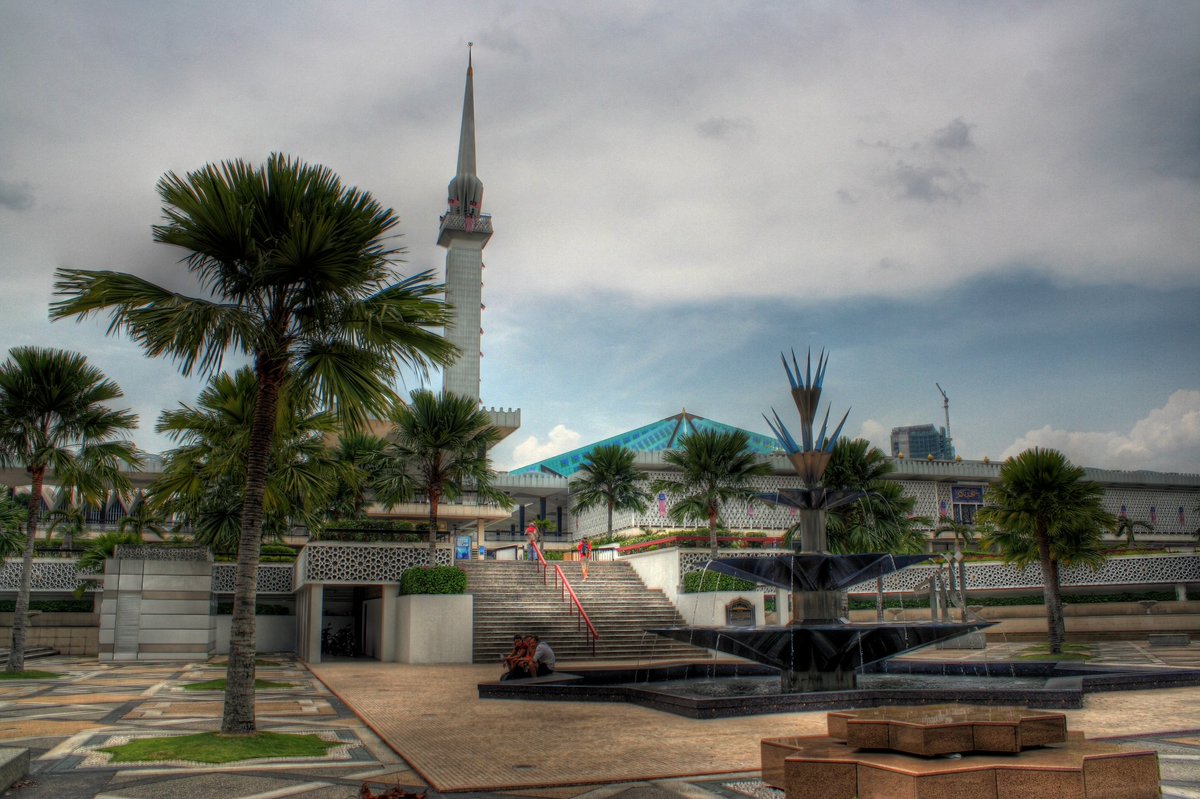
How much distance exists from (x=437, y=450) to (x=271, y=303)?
1338 cm

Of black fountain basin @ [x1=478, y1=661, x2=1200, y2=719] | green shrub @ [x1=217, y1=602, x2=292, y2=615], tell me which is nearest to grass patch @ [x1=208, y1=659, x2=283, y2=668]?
green shrub @ [x1=217, y1=602, x2=292, y2=615]

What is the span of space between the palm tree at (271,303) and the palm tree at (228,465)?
2.44m

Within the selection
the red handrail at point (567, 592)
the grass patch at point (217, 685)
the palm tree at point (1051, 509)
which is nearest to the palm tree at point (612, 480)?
the red handrail at point (567, 592)

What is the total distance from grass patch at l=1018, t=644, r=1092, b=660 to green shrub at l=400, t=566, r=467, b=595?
1283cm

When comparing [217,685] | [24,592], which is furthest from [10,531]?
[217,685]

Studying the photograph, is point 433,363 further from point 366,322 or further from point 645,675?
point 645,675

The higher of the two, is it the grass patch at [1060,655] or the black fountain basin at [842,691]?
the black fountain basin at [842,691]

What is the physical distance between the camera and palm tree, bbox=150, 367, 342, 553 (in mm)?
13922

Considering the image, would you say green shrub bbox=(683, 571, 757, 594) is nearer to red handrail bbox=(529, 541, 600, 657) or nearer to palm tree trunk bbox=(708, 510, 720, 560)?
palm tree trunk bbox=(708, 510, 720, 560)

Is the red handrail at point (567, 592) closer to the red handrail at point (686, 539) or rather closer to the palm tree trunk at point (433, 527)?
the red handrail at point (686, 539)

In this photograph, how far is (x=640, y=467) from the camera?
45.0 m

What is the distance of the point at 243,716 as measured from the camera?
8.82m

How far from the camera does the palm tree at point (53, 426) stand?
1659cm

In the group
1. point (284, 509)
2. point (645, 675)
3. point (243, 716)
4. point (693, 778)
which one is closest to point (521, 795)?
point (693, 778)
